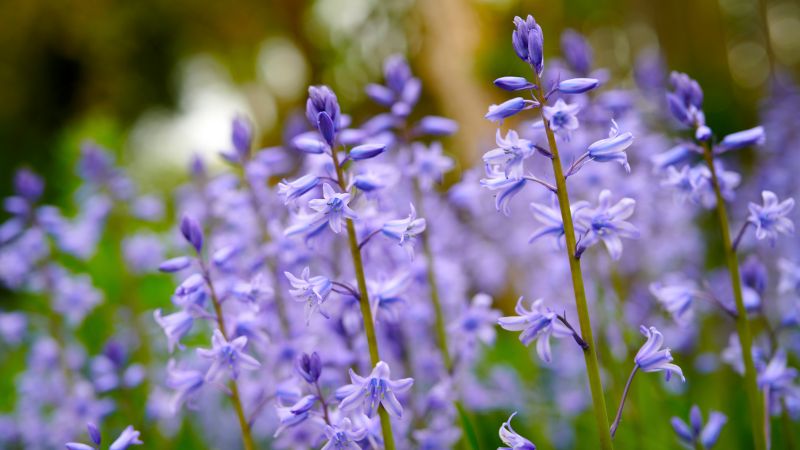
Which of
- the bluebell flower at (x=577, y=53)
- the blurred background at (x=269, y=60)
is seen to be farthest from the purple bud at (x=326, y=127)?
the blurred background at (x=269, y=60)

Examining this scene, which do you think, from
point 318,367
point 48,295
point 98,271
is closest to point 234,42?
point 98,271

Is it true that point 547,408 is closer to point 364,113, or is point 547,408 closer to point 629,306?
point 629,306

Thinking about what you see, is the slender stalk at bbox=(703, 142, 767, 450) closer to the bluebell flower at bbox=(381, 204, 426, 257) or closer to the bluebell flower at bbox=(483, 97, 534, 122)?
the bluebell flower at bbox=(483, 97, 534, 122)

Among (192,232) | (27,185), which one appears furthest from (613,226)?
(27,185)

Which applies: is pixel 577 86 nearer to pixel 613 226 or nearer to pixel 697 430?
pixel 613 226

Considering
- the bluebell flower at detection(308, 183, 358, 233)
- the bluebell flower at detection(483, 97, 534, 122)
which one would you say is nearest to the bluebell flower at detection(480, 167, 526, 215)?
the bluebell flower at detection(483, 97, 534, 122)

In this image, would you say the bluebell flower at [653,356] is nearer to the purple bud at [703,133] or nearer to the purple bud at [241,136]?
the purple bud at [703,133]
